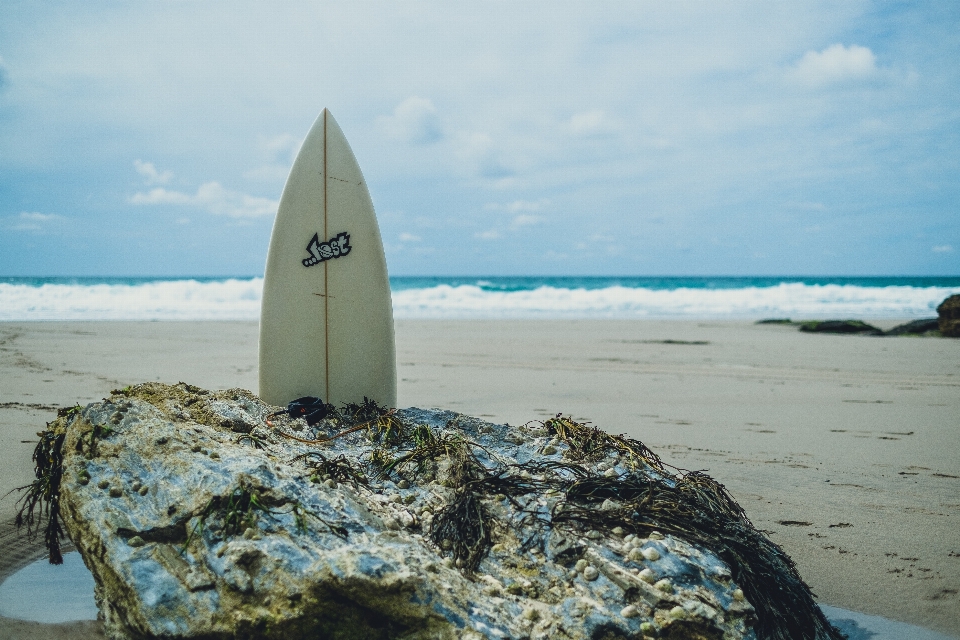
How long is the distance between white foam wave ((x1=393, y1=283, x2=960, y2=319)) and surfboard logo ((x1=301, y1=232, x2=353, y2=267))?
16.7m

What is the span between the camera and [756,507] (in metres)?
4.04

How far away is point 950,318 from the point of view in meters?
13.9

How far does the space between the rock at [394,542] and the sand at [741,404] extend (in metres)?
0.62

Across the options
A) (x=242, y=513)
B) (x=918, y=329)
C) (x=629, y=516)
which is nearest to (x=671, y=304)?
(x=918, y=329)

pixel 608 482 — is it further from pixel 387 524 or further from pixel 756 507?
pixel 756 507

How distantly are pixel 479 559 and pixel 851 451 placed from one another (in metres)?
4.10

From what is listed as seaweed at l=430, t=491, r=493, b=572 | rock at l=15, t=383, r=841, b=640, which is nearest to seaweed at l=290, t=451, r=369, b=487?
rock at l=15, t=383, r=841, b=640

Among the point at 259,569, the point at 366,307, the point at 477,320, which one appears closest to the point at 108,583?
the point at 259,569

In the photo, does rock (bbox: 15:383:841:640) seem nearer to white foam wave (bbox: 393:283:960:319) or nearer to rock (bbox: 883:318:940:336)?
rock (bbox: 883:318:940:336)

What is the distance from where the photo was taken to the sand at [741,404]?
132 inches

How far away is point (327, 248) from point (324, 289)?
0.24 metres

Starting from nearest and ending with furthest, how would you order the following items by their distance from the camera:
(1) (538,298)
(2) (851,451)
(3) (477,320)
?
(2) (851,451)
(3) (477,320)
(1) (538,298)

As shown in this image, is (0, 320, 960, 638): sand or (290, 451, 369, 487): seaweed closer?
(290, 451, 369, 487): seaweed

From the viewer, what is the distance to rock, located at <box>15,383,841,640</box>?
78.7 inches
